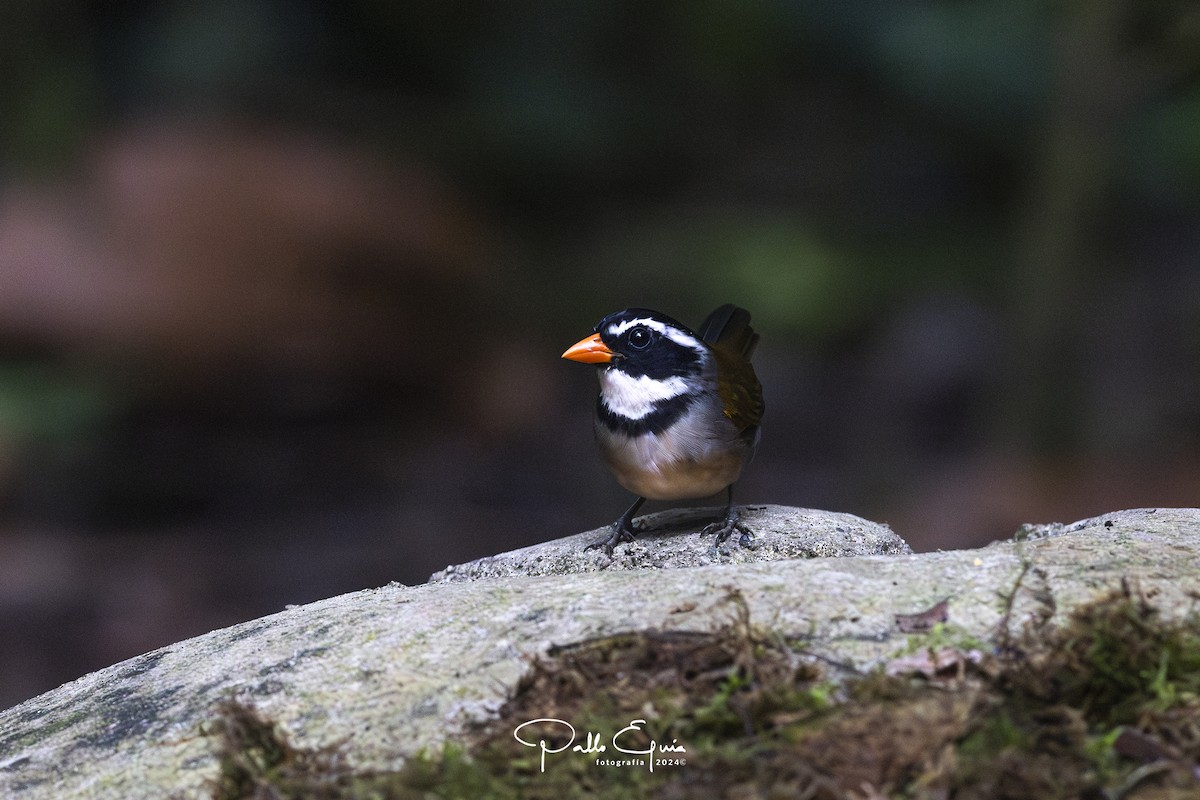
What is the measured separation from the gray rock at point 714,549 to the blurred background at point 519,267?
3.35 meters

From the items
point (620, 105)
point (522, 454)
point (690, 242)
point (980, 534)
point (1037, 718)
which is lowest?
point (1037, 718)

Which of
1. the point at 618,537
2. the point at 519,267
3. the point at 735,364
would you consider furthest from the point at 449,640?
the point at 519,267

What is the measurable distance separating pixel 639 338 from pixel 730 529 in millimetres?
936

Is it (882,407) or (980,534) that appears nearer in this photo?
(980,534)

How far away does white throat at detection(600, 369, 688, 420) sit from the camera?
465cm

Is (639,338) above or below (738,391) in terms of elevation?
above

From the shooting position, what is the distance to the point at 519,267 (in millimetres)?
10789

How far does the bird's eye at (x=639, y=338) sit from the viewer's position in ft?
15.6

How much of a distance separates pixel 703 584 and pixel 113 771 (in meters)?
1.13

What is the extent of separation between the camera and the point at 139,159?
9.53m

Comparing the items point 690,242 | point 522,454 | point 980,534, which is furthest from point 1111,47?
point 522,454

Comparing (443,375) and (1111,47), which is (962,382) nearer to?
(1111,47)

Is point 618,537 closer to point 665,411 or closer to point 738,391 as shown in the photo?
point 665,411

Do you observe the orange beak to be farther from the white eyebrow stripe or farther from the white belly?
the white belly
